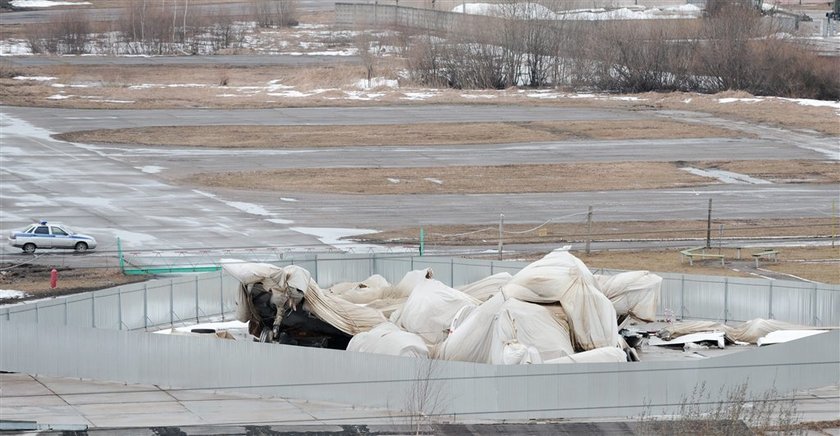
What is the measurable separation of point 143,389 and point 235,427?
698 centimetres

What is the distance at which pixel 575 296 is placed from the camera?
36.8 m

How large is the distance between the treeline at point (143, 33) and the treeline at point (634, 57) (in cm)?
3087

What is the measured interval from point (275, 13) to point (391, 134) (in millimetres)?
79806

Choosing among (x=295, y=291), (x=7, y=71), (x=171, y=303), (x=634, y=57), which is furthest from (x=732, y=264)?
(x=7, y=71)

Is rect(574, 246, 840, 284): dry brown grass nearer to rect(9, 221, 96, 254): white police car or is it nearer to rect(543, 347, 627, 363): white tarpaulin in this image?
rect(543, 347, 627, 363): white tarpaulin

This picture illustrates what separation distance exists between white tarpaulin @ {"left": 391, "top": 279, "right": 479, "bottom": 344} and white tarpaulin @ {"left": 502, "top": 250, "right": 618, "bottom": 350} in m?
1.63

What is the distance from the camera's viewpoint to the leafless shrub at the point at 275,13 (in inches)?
6471

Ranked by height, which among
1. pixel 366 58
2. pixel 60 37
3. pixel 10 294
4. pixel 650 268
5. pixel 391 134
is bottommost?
pixel 10 294

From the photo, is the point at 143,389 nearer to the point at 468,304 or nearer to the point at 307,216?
the point at 468,304

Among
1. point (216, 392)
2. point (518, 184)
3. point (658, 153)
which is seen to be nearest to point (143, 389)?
point (216, 392)

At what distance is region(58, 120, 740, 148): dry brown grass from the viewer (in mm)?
86438

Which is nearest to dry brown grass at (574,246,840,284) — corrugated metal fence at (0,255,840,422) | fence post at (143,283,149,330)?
corrugated metal fence at (0,255,840,422)

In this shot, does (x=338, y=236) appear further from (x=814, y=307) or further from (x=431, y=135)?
(x=431, y=135)

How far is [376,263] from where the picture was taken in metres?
49.1
